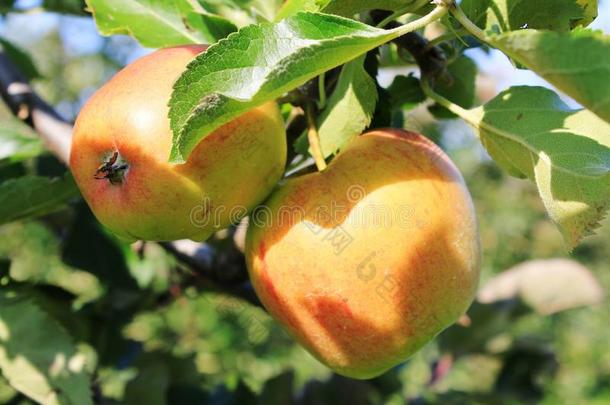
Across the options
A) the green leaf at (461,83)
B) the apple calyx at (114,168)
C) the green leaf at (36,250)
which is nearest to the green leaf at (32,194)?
the apple calyx at (114,168)

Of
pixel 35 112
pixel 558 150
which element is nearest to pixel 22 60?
pixel 35 112

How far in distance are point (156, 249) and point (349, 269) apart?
78 cm

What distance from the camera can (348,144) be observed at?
0.67m

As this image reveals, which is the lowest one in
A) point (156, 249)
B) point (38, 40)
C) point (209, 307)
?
point (38, 40)

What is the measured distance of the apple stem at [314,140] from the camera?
660 millimetres

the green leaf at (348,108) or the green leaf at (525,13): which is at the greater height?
the green leaf at (525,13)

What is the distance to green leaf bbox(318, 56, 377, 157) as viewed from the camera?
0.65 meters

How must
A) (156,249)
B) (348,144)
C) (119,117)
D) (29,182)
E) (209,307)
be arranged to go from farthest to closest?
(209,307) < (156,249) < (29,182) < (348,144) < (119,117)

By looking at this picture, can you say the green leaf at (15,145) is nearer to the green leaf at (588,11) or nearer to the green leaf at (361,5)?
the green leaf at (361,5)

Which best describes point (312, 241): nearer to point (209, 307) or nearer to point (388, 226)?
point (388, 226)

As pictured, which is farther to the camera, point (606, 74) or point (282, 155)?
point (282, 155)

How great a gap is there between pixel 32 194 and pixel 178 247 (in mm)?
216

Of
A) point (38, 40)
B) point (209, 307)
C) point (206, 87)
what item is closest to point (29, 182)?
point (206, 87)

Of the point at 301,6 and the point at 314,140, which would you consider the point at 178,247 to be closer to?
the point at 314,140
